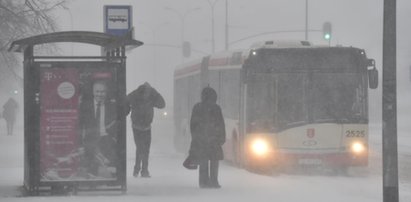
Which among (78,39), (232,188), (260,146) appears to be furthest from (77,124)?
(260,146)

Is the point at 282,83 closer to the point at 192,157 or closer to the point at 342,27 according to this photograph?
the point at 192,157

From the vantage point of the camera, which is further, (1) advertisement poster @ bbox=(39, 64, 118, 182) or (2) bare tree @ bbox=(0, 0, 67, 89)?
(2) bare tree @ bbox=(0, 0, 67, 89)

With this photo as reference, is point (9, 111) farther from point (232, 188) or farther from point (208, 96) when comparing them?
point (232, 188)

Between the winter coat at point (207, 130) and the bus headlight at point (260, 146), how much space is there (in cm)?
377

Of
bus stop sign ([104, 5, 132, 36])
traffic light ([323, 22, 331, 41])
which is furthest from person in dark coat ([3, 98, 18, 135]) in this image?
bus stop sign ([104, 5, 132, 36])

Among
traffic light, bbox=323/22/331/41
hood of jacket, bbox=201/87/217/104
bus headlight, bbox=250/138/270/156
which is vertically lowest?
bus headlight, bbox=250/138/270/156

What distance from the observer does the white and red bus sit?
54.8 feet

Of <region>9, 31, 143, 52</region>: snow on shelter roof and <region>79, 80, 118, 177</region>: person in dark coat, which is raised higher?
<region>9, 31, 143, 52</region>: snow on shelter roof

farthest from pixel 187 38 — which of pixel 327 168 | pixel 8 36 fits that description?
pixel 327 168

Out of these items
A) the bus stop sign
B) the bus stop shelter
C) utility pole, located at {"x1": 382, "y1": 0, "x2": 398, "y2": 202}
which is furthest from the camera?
the bus stop sign

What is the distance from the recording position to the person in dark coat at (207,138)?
42.2ft

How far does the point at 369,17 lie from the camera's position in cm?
8756

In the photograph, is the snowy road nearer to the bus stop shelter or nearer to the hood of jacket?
the bus stop shelter

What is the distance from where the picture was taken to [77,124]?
11.4 meters
